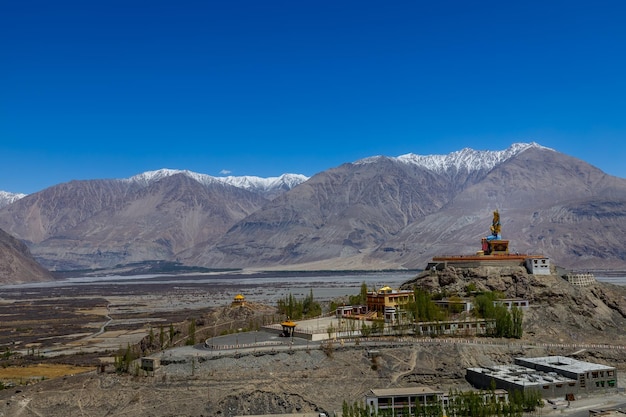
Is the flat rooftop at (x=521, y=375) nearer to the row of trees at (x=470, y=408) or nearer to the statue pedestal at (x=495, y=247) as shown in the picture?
the row of trees at (x=470, y=408)

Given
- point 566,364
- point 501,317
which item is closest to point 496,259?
point 501,317

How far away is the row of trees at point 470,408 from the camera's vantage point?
5559 centimetres

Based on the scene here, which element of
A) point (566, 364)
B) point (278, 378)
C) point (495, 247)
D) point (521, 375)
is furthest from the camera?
point (495, 247)

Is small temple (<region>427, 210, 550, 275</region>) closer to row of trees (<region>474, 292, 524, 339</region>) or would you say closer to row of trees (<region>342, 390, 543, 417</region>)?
row of trees (<region>474, 292, 524, 339</region>)

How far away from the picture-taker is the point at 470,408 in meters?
56.8

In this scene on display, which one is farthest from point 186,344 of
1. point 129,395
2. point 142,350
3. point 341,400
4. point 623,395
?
point 623,395

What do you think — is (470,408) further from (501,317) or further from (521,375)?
(501,317)

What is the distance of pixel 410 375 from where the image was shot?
227 ft

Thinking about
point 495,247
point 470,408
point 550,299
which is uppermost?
point 495,247

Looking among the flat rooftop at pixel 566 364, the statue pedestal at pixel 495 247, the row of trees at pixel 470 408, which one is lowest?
the row of trees at pixel 470 408

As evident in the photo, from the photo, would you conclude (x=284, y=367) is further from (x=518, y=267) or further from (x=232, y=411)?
(x=518, y=267)

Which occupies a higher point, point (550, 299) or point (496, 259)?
point (496, 259)

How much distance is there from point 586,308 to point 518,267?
1130 centimetres

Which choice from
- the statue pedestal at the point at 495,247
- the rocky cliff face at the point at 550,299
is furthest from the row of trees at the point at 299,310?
the statue pedestal at the point at 495,247
